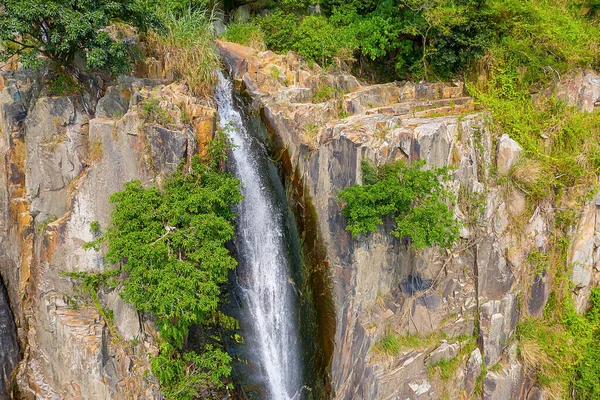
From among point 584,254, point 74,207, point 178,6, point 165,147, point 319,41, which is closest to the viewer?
point 74,207

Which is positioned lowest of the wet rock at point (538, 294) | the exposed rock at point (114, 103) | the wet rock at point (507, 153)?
the wet rock at point (538, 294)

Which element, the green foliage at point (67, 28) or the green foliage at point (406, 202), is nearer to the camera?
the green foliage at point (67, 28)

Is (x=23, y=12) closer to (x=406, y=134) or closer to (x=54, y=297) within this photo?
(x=54, y=297)

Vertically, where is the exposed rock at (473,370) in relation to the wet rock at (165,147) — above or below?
below

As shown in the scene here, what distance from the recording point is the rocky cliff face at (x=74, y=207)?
9633 millimetres

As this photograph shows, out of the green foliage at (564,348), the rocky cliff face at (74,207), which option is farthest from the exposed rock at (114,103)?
the green foliage at (564,348)

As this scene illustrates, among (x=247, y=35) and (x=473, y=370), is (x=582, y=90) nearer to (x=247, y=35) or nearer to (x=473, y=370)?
(x=473, y=370)

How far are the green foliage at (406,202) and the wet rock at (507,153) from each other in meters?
1.86

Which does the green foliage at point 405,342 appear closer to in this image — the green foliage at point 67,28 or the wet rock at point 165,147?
the wet rock at point 165,147

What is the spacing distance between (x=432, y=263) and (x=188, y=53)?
Result: 892cm

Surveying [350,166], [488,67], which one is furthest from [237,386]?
[488,67]

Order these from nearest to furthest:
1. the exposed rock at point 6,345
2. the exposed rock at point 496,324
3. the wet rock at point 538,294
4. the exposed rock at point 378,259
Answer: the exposed rock at point 378,259 → the exposed rock at point 6,345 → the exposed rock at point 496,324 → the wet rock at point 538,294

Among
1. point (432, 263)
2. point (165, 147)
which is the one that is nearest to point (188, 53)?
point (165, 147)

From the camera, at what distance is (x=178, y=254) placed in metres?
9.27
